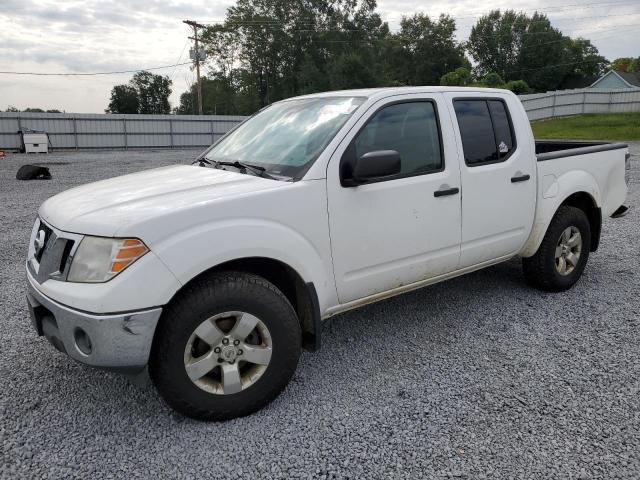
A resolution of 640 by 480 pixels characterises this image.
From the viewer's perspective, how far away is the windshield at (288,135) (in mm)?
3135

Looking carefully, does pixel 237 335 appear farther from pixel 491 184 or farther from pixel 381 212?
pixel 491 184

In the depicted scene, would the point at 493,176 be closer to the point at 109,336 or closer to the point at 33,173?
the point at 109,336

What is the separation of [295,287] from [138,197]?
3.44ft

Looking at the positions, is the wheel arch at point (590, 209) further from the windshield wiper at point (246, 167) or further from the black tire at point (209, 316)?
the black tire at point (209, 316)

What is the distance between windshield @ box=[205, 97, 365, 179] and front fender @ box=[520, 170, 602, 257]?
195cm

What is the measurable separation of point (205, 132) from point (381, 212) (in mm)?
27405

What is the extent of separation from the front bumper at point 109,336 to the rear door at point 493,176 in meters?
2.34

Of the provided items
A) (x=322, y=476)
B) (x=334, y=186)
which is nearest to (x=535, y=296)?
(x=334, y=186)

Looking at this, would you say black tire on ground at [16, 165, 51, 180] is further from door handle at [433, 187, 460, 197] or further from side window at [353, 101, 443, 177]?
door handle at [433, 187, 460, 197]

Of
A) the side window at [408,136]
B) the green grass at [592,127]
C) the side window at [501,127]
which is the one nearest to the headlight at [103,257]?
the side window at [408,136]

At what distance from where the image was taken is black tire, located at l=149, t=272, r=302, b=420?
2539 mm

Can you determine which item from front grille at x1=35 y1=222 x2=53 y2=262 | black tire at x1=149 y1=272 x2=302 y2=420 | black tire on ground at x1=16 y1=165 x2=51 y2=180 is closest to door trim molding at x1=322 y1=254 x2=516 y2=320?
black tire at x1=149 y1=272 x2=302 y2=420

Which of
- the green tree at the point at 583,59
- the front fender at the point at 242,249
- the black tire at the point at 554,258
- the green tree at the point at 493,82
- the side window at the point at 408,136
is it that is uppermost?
the green tree at the point at 583,59

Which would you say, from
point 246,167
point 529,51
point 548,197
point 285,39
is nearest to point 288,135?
point 246,167
